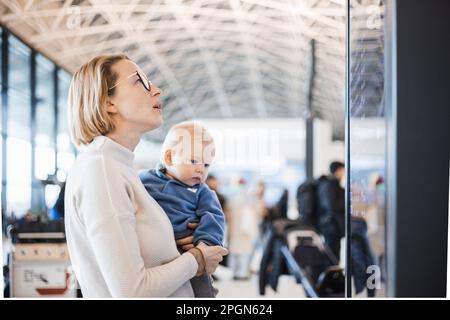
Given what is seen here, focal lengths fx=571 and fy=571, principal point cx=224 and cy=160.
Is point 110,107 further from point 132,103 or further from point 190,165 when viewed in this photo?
point 190,165

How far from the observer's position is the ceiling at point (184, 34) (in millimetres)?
1225

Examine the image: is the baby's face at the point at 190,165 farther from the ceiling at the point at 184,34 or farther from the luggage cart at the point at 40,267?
the luggage cart at the point at 40,267

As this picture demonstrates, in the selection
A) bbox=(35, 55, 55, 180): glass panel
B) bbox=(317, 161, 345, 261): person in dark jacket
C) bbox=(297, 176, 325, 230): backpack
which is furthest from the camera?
bbox=(297, 176, 325, 230): backpack

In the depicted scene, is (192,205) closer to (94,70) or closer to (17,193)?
(94,70)

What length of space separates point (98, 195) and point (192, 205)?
19cm

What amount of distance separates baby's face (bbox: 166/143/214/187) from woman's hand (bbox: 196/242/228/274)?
126 millimetres

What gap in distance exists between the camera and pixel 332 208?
3883 millimetres

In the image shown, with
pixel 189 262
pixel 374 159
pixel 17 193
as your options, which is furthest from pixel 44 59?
pixel 374 159

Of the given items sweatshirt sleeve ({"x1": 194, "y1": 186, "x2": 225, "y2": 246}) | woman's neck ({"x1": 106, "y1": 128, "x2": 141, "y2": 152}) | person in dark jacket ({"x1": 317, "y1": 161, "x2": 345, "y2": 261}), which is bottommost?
person in dark jacket ({"x1": 317, "y1": 161, "x2": 345, "y2": 261})

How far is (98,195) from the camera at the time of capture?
0.99 meters

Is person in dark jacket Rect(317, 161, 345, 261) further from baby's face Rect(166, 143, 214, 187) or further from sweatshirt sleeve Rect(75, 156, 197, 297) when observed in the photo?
sweatshirt sleeve Rect(75, 156, 197, 297)

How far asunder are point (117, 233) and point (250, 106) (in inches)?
46.2

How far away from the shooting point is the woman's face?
1066mm

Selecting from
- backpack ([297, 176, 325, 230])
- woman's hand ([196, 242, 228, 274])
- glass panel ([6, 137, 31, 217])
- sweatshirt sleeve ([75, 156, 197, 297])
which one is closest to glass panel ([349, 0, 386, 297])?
woman's hand ([196, 242, 228, 274])
